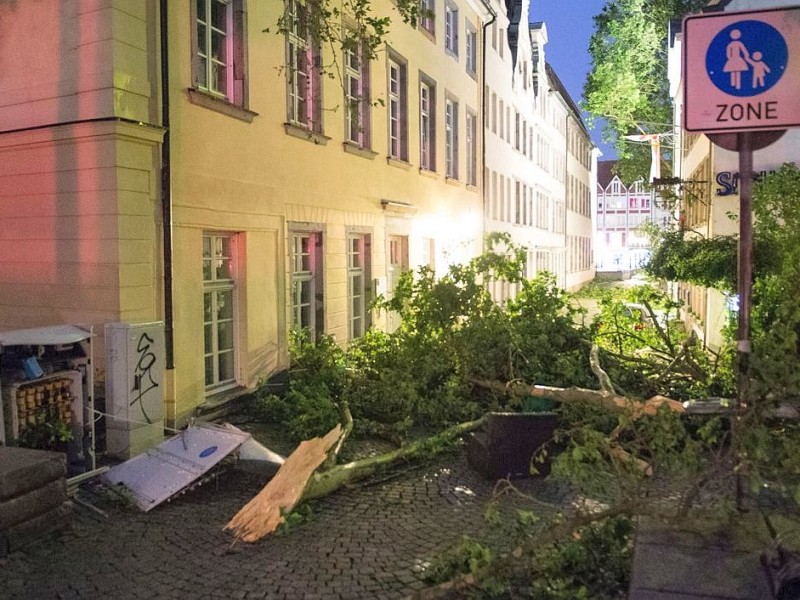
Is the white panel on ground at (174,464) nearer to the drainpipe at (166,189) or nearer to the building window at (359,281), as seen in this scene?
the drainpipe at (166,189)

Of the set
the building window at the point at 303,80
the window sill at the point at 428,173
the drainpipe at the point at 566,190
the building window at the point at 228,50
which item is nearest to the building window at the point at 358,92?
the building window at the point at 303,80

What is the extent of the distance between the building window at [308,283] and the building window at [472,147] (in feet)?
34.0

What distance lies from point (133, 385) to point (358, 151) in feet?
23.9

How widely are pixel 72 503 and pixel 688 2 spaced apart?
2932cm

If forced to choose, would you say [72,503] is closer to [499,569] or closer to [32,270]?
[32,270]

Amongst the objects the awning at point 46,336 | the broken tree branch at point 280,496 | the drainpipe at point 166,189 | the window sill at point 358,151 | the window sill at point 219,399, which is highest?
the window sill at point 358,151

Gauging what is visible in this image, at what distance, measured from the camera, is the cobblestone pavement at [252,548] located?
5234 millimetres

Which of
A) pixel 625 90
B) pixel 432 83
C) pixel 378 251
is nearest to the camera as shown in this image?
pixel 378 251

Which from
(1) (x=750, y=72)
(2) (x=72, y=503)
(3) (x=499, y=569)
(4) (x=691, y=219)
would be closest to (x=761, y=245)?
(1) (x=750, y=72)

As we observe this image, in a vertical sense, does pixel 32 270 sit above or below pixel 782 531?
above

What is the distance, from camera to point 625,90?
32438mm

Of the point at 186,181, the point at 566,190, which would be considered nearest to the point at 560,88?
the point at 566,190

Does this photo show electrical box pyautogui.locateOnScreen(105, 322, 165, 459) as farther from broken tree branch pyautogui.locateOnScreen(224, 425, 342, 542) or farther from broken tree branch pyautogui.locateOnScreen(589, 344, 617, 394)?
broken tree branch pyautogui.locateOnScreen(589, 344, 617, 394)

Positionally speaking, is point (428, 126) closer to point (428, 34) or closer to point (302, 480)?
point (428, 34)
